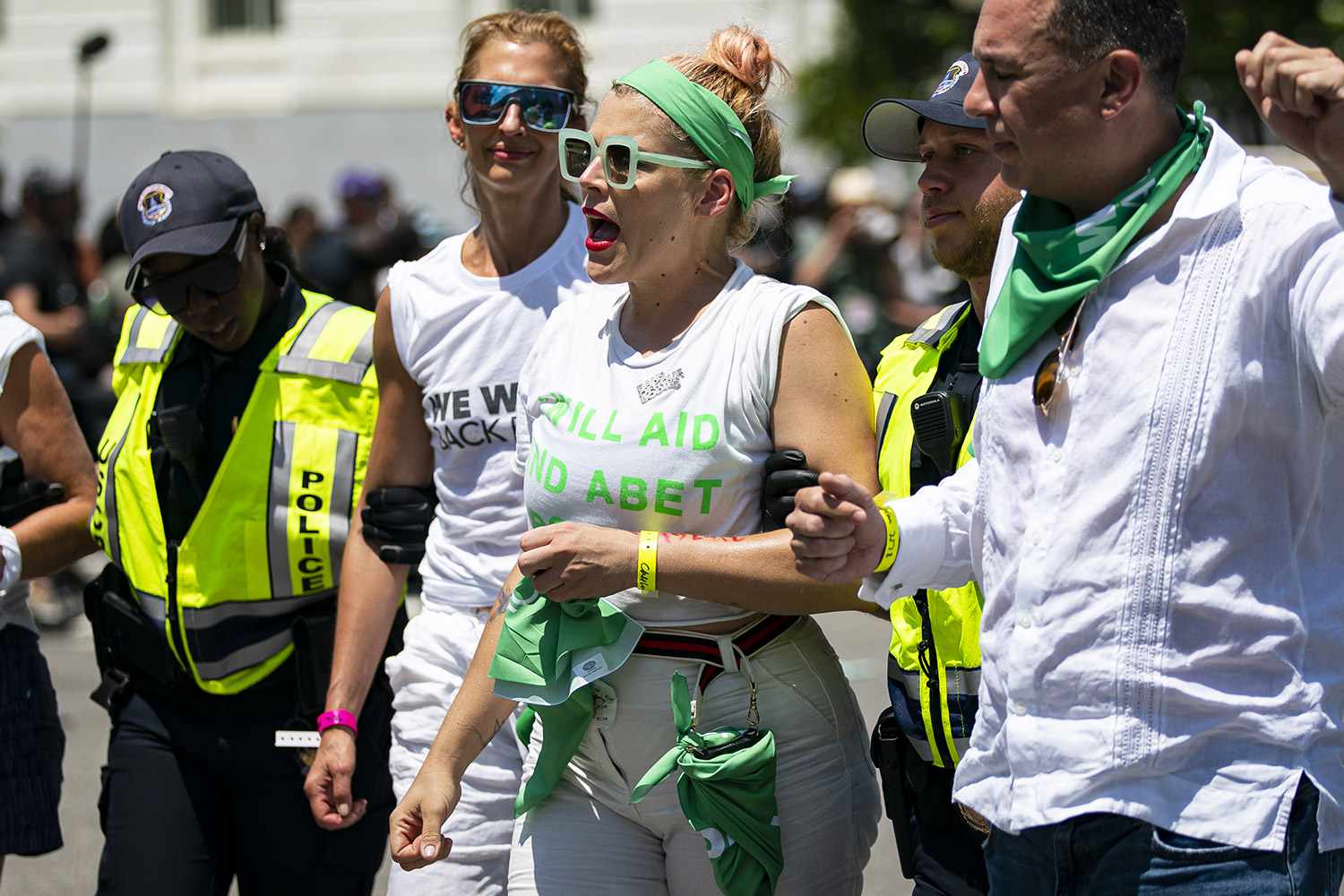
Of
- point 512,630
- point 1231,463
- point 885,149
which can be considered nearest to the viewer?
point 1231,463

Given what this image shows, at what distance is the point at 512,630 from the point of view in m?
3.19

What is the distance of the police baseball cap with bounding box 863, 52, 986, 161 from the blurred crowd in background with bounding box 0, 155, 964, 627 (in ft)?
20.1

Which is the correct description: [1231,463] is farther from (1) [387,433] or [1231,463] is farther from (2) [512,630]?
(1) [387,433]

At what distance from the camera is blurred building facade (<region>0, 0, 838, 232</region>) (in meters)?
23.4

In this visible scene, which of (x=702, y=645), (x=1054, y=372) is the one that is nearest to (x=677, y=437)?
(x=702, y=645)

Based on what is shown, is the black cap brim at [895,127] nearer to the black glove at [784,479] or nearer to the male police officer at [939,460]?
the male police officer at [939,460]

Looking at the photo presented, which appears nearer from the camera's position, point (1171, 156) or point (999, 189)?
point (1171, 156)

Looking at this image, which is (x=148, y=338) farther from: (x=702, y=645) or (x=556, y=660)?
(x=702, y=645)

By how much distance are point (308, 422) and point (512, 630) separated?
1159 millimetres

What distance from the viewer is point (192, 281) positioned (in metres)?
4.03

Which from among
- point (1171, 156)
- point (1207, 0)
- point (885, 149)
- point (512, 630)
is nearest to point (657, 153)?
point (885, 149)

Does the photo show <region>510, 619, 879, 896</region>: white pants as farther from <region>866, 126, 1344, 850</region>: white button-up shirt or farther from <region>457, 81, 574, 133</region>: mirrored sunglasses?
<region>457, 81, 574, 133</region>: mirrored sunglasses

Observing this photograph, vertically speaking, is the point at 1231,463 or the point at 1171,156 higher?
the point at 1171,156

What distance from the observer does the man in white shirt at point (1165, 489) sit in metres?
2.24
